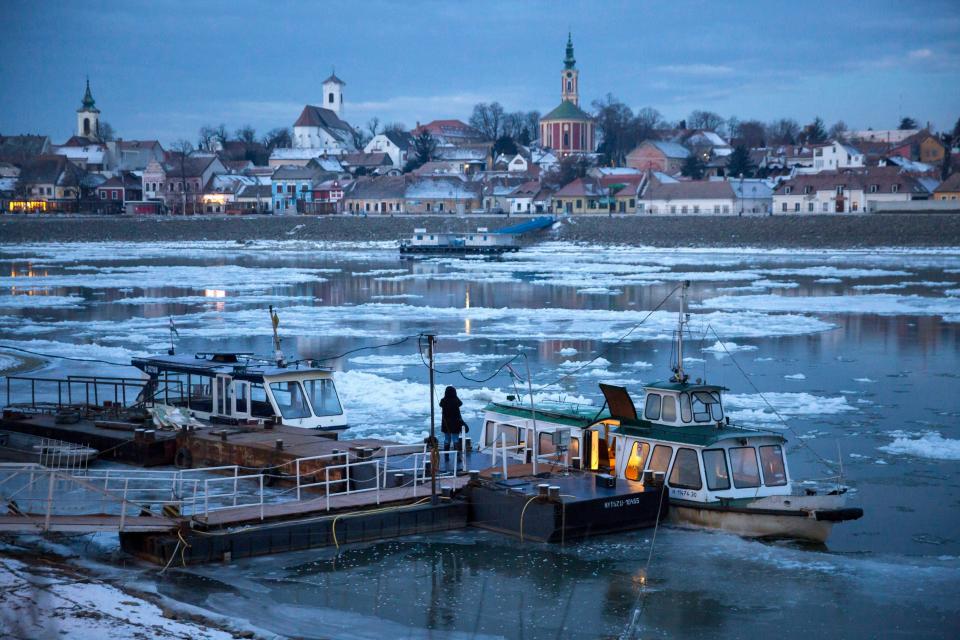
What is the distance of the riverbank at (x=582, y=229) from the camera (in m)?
83.8

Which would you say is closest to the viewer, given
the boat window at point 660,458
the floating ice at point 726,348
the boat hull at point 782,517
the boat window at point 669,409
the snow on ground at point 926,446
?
the boat hull at point 782,517

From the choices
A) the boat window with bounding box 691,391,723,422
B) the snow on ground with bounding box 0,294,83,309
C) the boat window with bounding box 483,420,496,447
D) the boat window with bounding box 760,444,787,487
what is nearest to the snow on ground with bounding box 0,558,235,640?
the boat window with bounding box 483,420,496,447

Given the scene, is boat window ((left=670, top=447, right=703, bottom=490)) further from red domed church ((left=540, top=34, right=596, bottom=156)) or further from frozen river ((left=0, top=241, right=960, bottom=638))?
red domed church ((left=540, top=34, right=596, bottom=156))

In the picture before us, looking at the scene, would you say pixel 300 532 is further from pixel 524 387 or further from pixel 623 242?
pixel 623 242

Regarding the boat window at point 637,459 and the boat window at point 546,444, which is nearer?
the boat window at point 637,459

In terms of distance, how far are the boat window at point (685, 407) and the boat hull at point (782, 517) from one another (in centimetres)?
142

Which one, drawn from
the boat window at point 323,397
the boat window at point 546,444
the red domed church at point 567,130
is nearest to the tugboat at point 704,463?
the boat window at point 546,444

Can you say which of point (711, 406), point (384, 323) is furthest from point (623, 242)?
point (711, 406)

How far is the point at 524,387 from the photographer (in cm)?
2639

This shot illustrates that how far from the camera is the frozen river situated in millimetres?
13109

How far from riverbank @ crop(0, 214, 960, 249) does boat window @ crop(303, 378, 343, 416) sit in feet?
222

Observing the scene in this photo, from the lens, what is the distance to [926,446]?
67.4 ft

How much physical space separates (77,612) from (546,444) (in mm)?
8435

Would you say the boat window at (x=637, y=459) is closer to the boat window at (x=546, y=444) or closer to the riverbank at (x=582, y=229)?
the boat window at (x=546, y=444)
